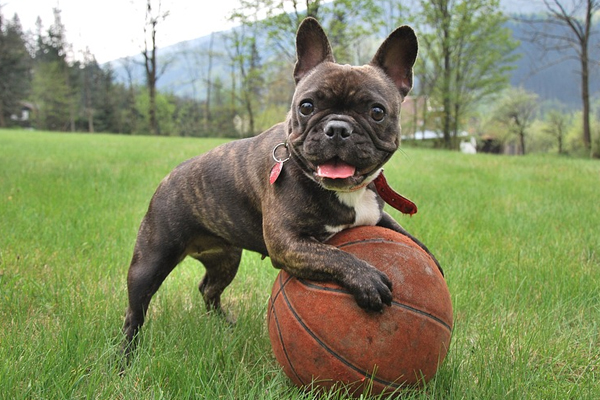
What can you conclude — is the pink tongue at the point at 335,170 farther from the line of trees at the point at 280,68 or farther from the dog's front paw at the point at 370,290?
the line of trees at the point at 280,68

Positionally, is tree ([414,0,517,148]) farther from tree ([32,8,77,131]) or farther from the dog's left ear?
tree ([32,8,77,131])

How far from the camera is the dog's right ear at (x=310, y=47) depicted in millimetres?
3127

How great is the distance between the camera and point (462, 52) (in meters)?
34.3

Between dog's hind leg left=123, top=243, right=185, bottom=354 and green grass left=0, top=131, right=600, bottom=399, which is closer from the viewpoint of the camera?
green grass left=0, top=131, right=600, bottom=399

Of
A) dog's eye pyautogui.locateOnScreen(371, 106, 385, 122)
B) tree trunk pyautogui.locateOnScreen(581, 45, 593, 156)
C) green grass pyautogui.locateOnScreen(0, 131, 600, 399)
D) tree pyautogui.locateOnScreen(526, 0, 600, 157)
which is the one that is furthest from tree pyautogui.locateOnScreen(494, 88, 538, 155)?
dog's eye pyautogui.locateOnScreen(371, 106, 385, 122)

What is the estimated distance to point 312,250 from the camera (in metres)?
2.69

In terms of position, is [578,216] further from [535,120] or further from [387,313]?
[535,120]

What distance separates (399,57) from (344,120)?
2.81ft

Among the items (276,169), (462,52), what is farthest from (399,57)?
(462,52)

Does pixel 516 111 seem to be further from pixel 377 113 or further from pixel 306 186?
pixel 306 186

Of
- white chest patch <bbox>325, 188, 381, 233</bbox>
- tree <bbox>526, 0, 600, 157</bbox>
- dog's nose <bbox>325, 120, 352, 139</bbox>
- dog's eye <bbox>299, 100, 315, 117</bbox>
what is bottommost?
white chest patch <bbox>325, 188, 381, 233</bbox>

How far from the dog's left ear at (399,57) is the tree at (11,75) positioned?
191ft

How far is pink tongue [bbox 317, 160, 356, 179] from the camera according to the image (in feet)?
8.49

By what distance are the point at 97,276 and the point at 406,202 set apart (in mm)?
2889
